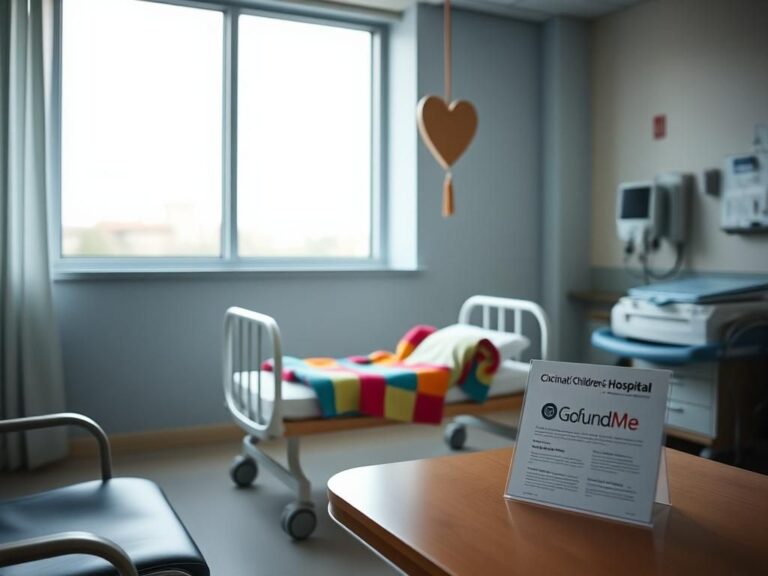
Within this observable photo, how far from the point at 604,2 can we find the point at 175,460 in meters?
3.21

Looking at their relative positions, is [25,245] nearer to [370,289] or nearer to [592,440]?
[370,289]

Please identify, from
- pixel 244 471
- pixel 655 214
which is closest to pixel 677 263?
pixel 655 214

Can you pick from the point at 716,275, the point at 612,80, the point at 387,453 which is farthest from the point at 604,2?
the point at 387,453

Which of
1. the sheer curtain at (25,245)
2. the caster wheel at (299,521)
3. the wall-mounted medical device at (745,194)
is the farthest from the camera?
the wall-mounted medical device at (745,194)

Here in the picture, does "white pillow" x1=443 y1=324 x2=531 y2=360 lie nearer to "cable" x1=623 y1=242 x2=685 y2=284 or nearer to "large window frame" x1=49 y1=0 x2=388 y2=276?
"large window frame" x1=49 y1=0 x2=388 y2=276

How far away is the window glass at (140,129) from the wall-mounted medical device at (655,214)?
213 cm

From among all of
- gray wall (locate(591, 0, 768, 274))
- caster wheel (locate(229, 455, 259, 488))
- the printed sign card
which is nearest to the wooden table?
the printed sign card

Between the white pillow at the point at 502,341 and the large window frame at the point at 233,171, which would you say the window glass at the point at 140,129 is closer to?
the large window frame at the point at 233,171

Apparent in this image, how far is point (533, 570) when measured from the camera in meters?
0.83

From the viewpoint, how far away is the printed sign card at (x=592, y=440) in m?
0.99

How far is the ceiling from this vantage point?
4008 millimetres

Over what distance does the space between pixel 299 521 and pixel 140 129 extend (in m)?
2.17

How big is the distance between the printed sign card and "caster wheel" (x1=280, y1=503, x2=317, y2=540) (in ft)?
5.05

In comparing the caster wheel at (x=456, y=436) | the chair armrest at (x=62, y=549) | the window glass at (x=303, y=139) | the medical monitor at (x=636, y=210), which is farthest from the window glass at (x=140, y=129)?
the chair armrest at (x=62, y=549)
